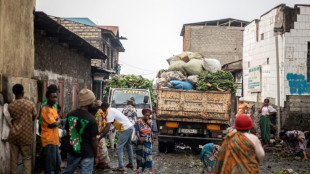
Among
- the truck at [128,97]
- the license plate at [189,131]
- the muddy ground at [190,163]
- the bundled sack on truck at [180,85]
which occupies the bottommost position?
the muddy ground at [190,163]

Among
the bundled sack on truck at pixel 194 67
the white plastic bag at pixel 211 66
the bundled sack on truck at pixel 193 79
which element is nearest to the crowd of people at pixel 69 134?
the bundled sack on truck at pixel 193 79

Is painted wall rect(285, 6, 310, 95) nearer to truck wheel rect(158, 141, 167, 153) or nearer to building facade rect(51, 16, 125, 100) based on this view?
truck wheel rect(158, 141, 167, 153)

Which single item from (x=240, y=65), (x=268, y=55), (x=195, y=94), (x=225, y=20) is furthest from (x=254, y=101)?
(x=225, y=20)

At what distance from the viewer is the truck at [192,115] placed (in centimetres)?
1162

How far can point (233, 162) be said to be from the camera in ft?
16.2

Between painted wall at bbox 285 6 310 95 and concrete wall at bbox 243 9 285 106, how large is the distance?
0.24 meters

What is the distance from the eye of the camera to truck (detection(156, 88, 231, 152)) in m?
11.6

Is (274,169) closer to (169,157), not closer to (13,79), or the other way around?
(169,157)

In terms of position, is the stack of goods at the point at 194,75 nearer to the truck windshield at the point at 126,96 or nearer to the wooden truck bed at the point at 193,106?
the wooden truck bed at the point at 193,106

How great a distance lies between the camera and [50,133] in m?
6.70

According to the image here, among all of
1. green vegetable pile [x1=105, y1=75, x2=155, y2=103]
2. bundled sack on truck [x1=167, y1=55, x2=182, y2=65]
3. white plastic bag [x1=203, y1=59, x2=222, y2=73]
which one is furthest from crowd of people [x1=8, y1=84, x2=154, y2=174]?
green vegetable pile [x1=105, y1=75, x2=155, y2=103]

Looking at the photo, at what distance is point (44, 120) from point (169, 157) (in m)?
5.53

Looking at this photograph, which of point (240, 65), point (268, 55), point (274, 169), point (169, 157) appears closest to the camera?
point (274, 169)

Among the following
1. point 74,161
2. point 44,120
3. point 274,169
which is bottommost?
point 274,169
